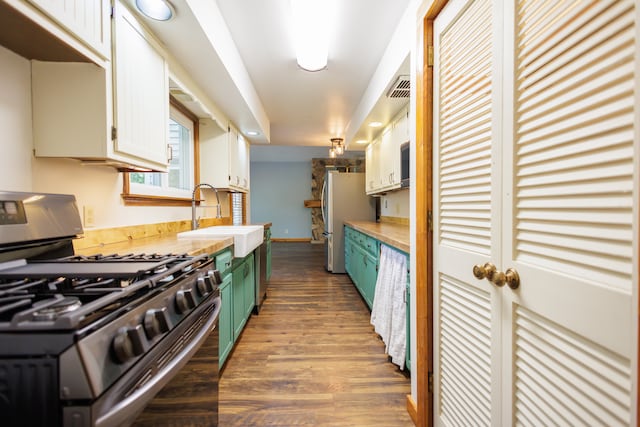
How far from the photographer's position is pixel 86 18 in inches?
38.6

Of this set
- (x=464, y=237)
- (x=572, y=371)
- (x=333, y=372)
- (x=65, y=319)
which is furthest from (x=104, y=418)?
(x=333, y=372)

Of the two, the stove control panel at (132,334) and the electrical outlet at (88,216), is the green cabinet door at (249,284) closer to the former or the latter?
the electrical outlet at (88,216)

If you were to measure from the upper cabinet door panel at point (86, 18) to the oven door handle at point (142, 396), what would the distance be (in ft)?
3.53

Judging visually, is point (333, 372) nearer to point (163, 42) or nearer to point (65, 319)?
A: point (65, 319)

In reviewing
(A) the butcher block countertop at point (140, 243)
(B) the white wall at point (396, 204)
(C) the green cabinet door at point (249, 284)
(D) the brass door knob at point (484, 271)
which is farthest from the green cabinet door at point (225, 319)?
(B) the white wall at point (396, 204)

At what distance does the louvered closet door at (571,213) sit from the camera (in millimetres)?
531

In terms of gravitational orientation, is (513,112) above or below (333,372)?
above

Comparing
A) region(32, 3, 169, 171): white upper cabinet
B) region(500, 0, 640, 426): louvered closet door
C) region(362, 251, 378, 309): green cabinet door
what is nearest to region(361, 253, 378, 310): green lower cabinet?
region(362, 251, 378, 309): green cabinet door

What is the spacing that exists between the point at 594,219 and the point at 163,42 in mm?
2079

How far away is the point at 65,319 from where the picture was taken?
450mm

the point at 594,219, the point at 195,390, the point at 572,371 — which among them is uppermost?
the point at 594,219

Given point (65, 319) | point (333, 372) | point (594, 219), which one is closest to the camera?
point (65, 319)

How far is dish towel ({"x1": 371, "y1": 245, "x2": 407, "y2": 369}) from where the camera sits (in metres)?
1.73

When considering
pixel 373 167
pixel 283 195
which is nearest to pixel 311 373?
pixel 373 167
